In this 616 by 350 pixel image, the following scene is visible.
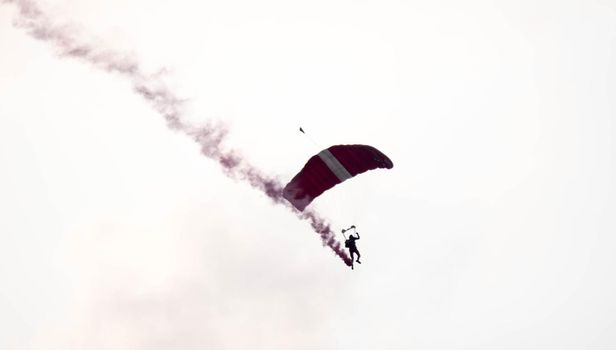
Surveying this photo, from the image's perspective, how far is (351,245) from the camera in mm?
35281

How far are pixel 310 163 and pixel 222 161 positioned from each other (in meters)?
5.54

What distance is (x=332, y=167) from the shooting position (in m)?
34.7

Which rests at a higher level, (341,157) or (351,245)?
(341,157)

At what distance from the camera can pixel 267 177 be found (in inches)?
1535

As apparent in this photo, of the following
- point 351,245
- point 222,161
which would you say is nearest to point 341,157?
point 351,245

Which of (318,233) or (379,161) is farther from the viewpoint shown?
(318,233)

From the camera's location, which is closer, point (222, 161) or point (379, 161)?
point (379, 161)

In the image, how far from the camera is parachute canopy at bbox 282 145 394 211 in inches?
1359

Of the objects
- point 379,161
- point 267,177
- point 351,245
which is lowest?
point 351,245

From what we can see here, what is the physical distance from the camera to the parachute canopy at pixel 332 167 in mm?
34531

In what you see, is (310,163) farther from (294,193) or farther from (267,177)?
(267,177)

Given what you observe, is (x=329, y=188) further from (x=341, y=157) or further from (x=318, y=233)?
(x=318, y=233)

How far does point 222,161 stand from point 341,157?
667 centimetres

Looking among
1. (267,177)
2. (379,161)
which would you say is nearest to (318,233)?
(267,177)
